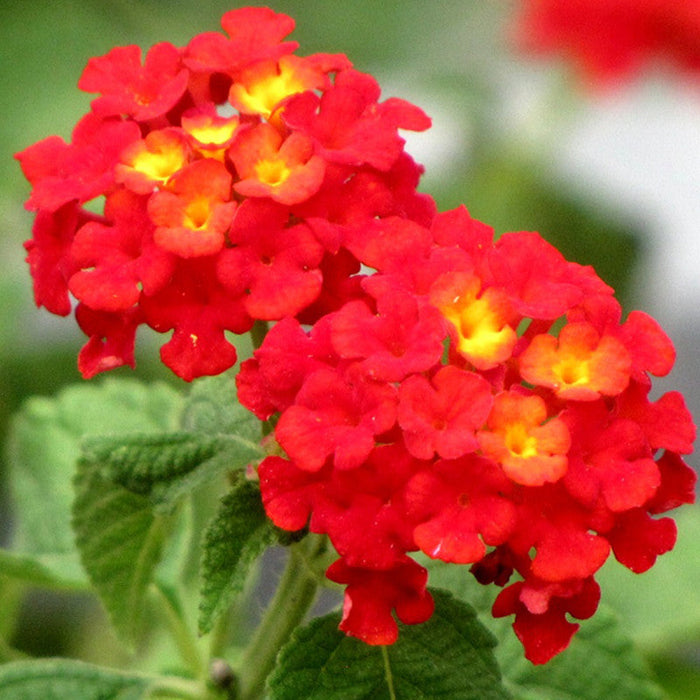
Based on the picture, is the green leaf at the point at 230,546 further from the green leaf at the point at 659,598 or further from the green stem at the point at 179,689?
the green leaf at the point at 659,598

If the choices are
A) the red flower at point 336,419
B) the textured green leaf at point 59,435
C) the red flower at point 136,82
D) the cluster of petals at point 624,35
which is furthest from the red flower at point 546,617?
the cluster of petals at point 624,35

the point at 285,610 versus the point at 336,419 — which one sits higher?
the point at 336,419

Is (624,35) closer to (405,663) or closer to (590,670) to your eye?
(590,670)

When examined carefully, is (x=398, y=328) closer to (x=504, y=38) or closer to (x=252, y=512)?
(x=252, y=512)

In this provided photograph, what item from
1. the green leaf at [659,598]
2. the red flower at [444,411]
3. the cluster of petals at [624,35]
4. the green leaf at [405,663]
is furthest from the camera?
the cluster of petals at [624,35]

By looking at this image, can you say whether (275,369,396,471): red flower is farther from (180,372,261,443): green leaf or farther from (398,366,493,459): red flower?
(180,372,261,443): green leaf

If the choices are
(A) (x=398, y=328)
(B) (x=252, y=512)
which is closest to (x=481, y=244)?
(A) (x=398, y=328)

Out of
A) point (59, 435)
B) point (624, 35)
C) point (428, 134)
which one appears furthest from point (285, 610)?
point (428, 134)
